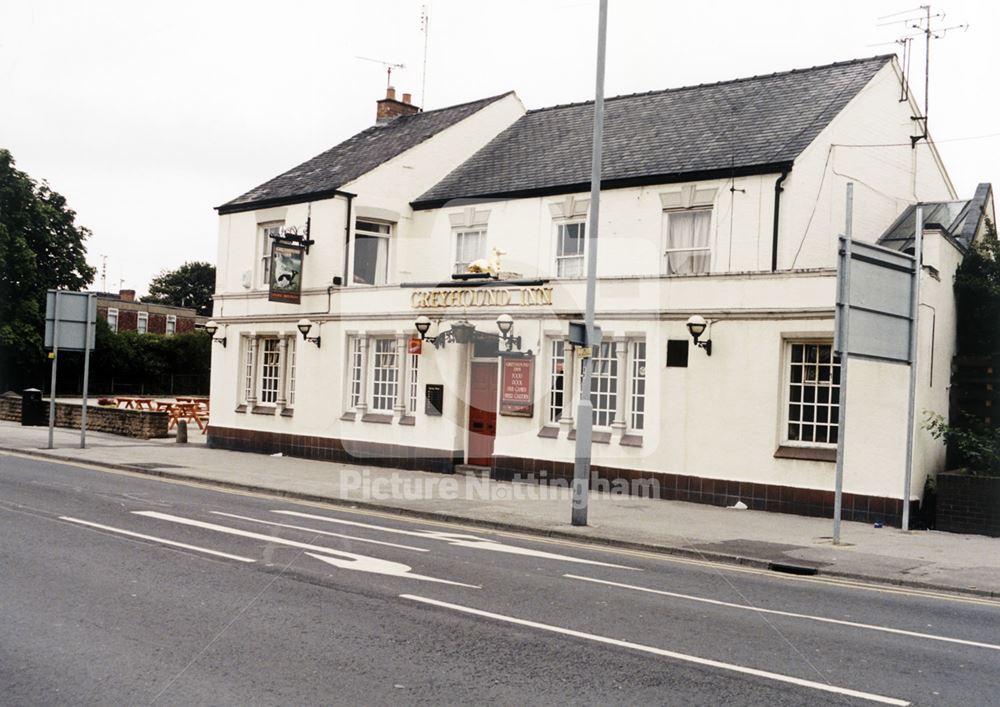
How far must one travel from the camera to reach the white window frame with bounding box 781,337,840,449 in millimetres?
17609

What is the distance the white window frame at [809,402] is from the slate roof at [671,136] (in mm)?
4099

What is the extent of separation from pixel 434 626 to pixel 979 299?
15134mm

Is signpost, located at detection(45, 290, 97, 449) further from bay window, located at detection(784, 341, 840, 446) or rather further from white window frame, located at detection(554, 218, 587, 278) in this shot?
bay window, located at detection(784, 341, 840, 446)

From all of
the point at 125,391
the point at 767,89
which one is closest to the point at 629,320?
the point at 767,89

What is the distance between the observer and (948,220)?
22.6m

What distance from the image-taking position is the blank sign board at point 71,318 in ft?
82.6

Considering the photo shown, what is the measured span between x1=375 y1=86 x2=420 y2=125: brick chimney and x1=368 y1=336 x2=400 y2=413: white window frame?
10.8 m

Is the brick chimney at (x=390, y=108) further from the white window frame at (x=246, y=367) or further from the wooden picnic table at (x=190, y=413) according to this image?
the wooden picnic table at (x=190, y=413)

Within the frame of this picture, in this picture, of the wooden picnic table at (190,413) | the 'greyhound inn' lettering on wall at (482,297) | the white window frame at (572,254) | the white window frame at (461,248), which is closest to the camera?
the 'greyhound inn' lettering on wall at (482,297)

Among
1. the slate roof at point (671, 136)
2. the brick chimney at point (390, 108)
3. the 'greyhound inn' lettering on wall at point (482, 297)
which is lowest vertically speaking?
the 'greyhound inn' lettering on wall at point (482, 297)

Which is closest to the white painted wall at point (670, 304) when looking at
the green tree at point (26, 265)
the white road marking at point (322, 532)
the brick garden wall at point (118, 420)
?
the brick garden wall at point (118, 420)

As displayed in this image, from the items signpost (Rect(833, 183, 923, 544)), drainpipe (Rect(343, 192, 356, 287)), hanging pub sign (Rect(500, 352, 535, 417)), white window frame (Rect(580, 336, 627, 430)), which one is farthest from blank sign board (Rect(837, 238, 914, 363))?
drainpipe (Rect(343, 192, 356, 287))

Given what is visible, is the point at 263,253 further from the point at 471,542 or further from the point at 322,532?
the point at 471,542

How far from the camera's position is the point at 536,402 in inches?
844
